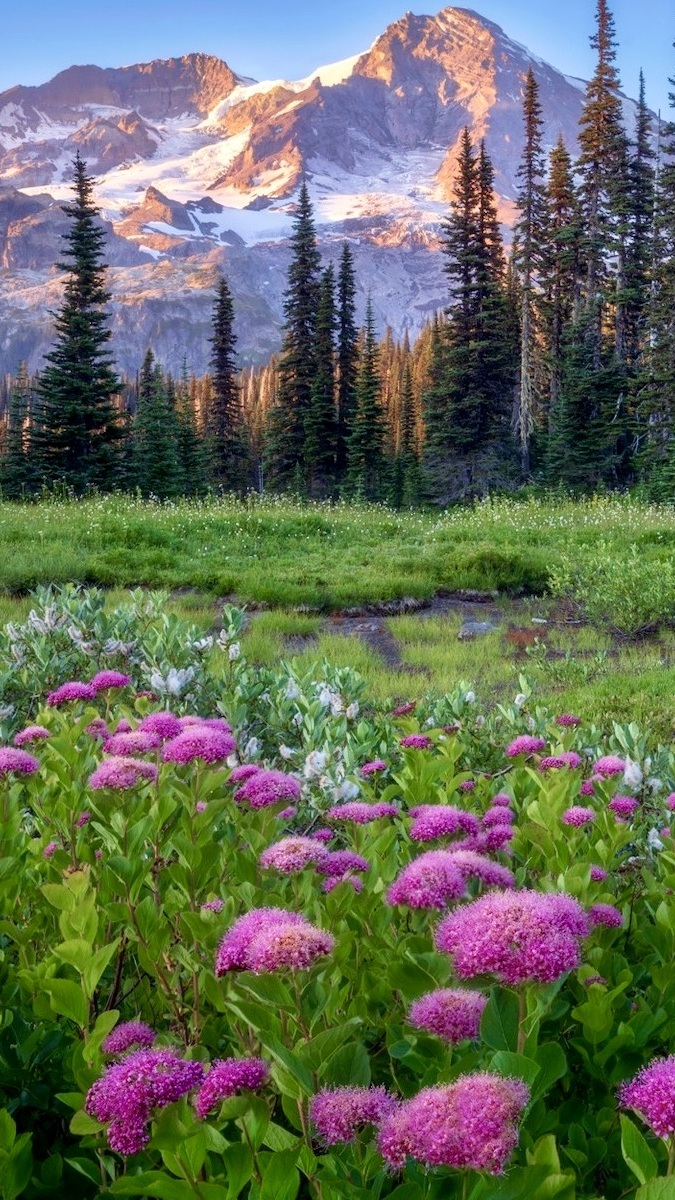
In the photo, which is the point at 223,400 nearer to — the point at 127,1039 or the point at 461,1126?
the point at 127,1039

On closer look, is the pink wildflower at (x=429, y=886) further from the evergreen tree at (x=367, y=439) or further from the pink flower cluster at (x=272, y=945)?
the evergreen tree at (x=367, y=439)

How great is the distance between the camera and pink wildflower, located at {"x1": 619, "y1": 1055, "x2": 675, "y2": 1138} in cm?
82

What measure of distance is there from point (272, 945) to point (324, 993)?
0.15 meters

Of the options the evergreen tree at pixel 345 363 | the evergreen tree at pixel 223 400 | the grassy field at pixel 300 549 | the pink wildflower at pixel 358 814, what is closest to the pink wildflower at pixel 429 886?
the pink wildflower at pixel 358 814

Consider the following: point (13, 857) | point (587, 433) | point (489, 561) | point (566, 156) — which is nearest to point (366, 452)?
point (587, 433)

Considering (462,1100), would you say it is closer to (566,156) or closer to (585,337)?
(585,337)

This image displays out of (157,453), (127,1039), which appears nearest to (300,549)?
(127,1039)

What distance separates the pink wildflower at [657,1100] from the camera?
32.4 inches

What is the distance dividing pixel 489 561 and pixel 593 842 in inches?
453

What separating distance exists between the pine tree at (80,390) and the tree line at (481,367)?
77 mm

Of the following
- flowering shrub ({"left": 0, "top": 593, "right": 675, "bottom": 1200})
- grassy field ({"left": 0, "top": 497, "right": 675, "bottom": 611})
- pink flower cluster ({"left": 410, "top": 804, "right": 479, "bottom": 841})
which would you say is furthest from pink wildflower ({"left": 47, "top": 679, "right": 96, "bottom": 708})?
grassy field ({"left": 0, "top": 497, "right": 675, "bottom": 611})

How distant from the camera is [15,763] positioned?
2115 mm

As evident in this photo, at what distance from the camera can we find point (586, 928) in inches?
45.1

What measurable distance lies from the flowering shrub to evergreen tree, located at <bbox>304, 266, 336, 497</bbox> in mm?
39589
